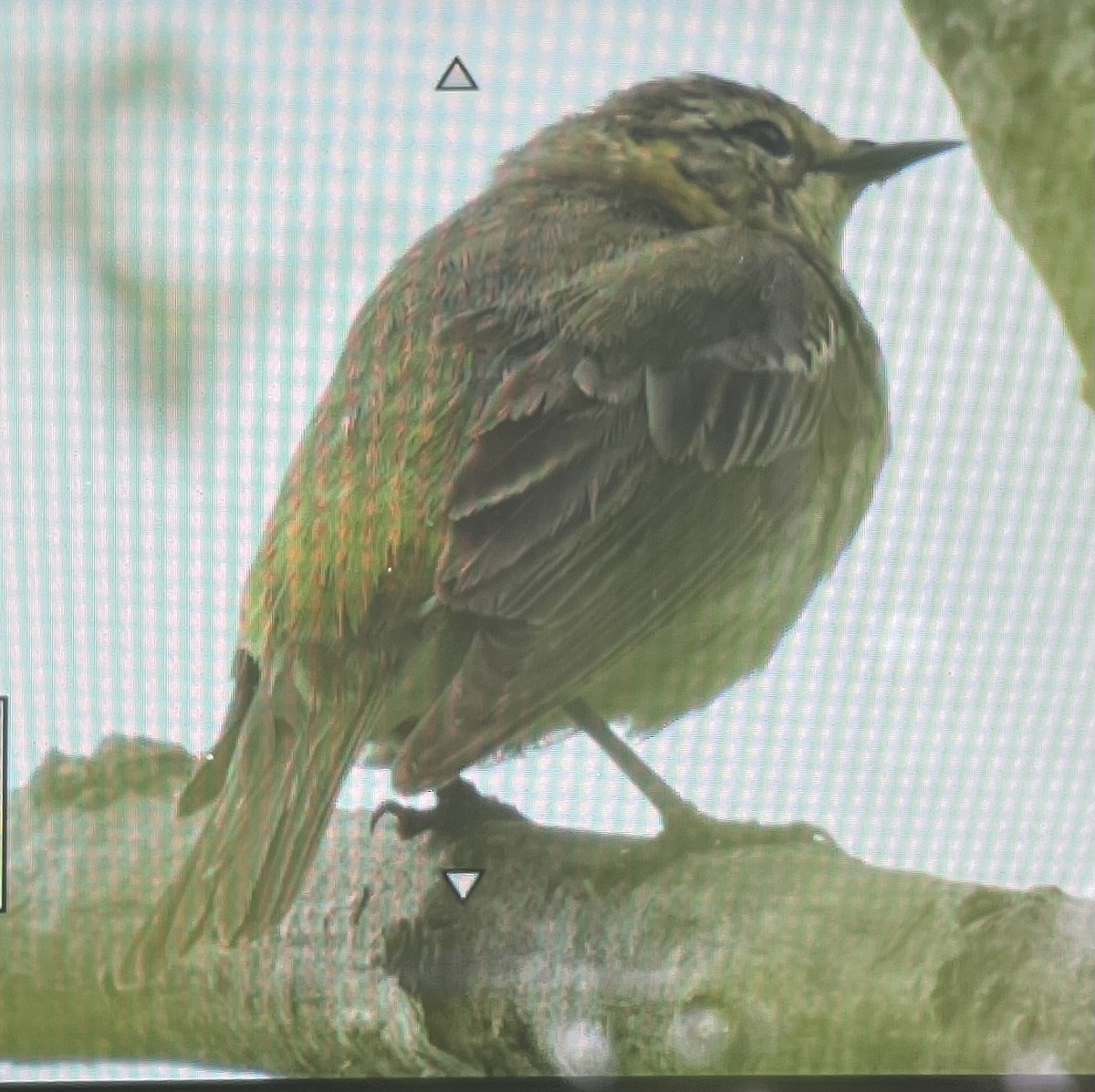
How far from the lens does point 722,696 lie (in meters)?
1.72

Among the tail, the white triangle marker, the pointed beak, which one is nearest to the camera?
the tail

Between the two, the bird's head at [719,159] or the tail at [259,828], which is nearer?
the tail at [259,828]

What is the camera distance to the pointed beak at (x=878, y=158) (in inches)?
68.9

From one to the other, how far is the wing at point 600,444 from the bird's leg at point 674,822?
5.3 inches

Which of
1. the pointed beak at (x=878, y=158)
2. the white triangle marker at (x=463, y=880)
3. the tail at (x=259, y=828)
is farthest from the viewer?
the pointed beak at (x=878, y=158)

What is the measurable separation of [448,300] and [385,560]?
0.99ft

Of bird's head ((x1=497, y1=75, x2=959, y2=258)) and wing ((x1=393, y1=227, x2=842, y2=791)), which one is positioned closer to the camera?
wing ((x1=393, y1=227, x2=842, y2=791))

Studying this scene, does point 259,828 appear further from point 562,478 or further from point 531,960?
point 562,478

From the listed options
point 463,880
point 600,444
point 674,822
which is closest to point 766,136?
point 600,444

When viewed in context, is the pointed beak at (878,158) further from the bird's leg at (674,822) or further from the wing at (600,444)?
the bird's leg at (674,822)

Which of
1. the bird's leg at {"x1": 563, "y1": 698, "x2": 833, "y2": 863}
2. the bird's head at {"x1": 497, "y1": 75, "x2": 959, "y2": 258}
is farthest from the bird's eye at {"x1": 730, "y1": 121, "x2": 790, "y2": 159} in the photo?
the bird's leg at {"x1": 563, "y1": 698, "x2": 833, "y2": 863}

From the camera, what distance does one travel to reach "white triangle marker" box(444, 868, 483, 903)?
1604 mm

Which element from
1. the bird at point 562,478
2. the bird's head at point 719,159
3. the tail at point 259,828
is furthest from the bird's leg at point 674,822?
the bird's head at point 719,159

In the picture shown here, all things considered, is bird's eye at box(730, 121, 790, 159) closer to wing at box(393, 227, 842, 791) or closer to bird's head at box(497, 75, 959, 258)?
bird's head at box(497, 75, 959, 258)
